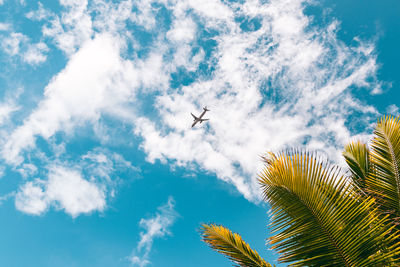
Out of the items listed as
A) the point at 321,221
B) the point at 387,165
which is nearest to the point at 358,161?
the point at 387,165

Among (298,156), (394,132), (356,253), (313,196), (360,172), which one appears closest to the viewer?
(356,253)

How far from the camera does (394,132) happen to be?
4121 mm

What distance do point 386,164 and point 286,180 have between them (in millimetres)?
1967

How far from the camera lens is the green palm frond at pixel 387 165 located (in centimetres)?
370

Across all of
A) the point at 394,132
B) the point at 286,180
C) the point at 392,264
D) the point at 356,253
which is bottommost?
the point at 392,264

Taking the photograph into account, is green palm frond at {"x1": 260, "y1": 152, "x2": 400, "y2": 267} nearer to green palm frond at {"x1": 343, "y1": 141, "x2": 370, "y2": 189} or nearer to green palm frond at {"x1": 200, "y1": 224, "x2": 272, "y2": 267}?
green palm frond at {"x1": 200, "y1": 224, "x2": 272, "y2": 267}

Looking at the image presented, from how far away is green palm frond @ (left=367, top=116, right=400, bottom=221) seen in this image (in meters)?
3.70

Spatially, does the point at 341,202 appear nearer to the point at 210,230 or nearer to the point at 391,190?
the point at 391,190

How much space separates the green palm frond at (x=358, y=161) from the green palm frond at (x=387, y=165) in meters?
0.46

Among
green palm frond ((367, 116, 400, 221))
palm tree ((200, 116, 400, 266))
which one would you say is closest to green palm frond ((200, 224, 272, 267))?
palm tree ((200, 116, 400, 266))

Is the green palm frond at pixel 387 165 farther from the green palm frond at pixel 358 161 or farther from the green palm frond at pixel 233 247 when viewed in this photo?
the green palm frond at pixel 233 247

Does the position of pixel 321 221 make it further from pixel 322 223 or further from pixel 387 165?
pixel 387 165

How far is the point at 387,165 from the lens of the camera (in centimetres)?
394

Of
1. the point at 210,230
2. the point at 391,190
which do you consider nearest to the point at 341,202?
the point at 391,190
